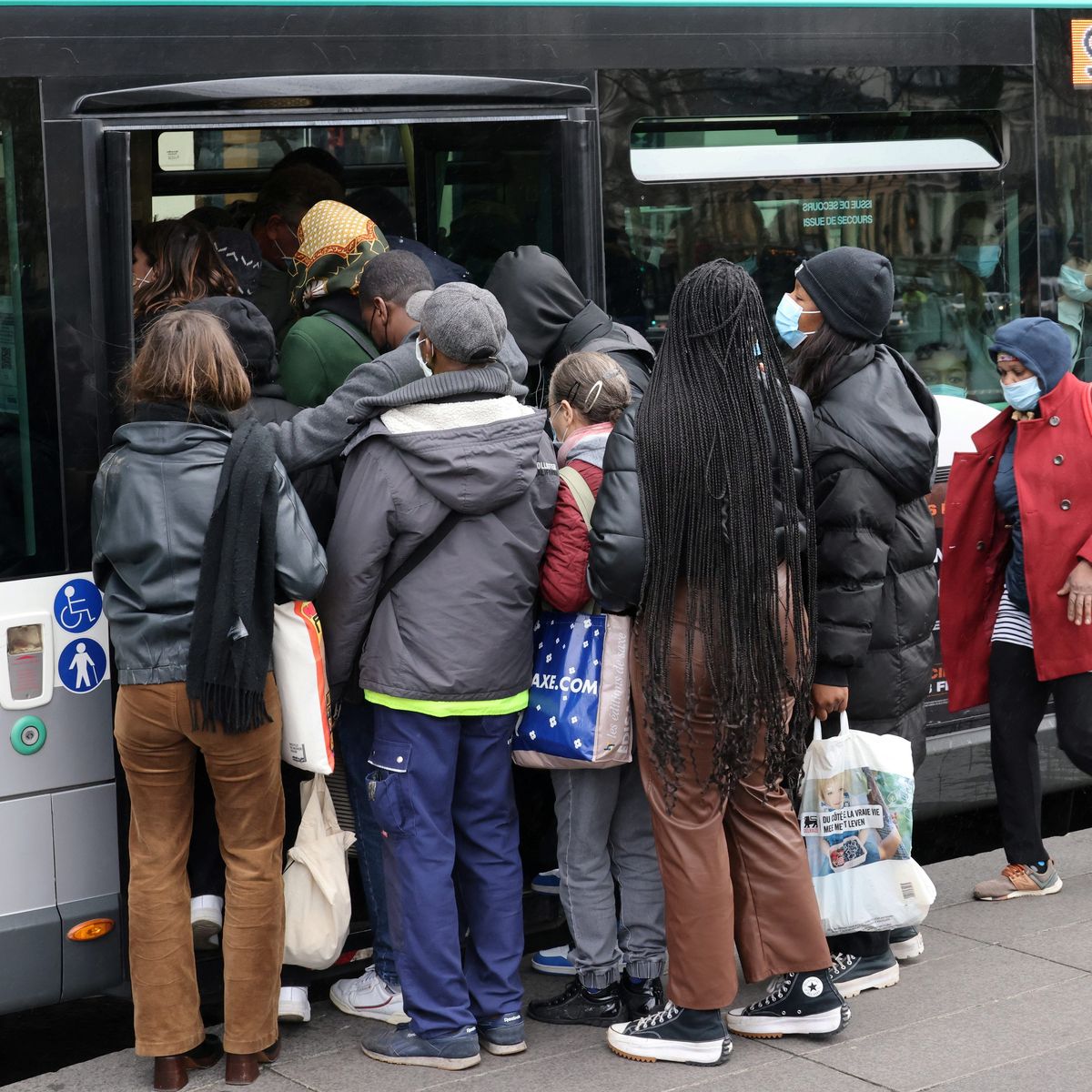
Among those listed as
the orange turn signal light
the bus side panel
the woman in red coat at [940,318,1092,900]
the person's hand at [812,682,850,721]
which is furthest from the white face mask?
the woman in red coat at [940,318,1092,900]

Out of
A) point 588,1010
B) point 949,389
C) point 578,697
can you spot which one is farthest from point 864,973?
point 949,389

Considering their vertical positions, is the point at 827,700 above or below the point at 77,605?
below

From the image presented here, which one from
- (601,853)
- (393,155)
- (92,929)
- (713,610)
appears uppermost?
(393,155)

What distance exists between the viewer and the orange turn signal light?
4.03 metres

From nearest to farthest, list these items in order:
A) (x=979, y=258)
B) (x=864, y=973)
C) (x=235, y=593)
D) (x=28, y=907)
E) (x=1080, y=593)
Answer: (x=235, y=593)
(x=28, y=907)
(x=864, y=973)
(x=1080, y=593)
(x=979, y=258)

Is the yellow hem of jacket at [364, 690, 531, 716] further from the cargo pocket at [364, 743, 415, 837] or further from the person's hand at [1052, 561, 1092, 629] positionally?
the person's hand at [1052, 561, 1092, 629]

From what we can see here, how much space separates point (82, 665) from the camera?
13.0ft

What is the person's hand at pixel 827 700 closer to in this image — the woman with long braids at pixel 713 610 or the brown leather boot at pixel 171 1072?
the woman with long braids at pixel 713 610

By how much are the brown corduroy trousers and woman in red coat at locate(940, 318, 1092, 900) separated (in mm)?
2279

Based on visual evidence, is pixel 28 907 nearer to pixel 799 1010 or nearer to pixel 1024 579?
pixel 799 1010

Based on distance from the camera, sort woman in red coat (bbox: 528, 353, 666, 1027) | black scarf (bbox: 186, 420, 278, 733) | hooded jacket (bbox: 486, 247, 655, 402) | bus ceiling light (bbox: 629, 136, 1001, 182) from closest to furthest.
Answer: black scarf (bbox: 186, 420, 278, 733) < woman in red coat (bbox: 528, 353, 666, 1027) < hooded jacket (bbox: 486, 247, 655, 402) < bus ceiling light (bbox: 629, 136, 1001, 182)

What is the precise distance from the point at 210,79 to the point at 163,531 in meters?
1.17

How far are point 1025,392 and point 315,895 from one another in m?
2.44

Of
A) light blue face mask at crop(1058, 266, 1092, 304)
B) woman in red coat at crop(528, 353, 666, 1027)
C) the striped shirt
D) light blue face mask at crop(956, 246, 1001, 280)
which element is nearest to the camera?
woman in red coat at crop(528, 353, 666, 1027)
